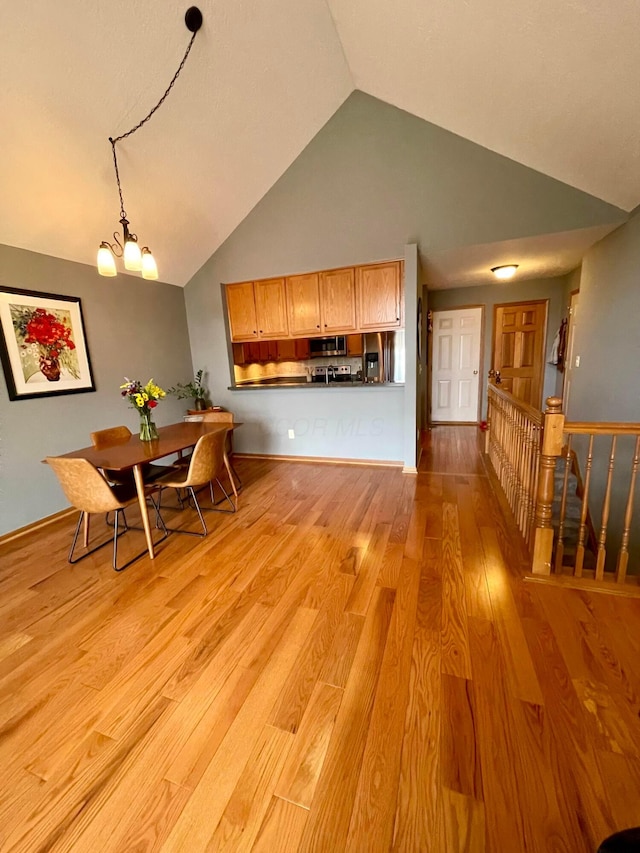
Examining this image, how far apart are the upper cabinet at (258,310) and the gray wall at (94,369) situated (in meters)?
0.71

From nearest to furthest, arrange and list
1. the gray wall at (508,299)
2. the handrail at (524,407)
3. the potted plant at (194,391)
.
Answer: the handrail at (524,407) → the potted plant at (194,391) → the gray wall at (508,299)

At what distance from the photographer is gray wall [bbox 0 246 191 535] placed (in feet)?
8.88

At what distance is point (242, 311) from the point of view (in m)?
4.25

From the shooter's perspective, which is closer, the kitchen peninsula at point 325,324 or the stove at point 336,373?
the kitchen peninsula at point 325,324

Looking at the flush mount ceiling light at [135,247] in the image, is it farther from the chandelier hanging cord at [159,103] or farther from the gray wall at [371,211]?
the gray wall at [371,211]

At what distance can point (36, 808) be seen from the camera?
1.01m

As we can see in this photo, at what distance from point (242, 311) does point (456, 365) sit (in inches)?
146

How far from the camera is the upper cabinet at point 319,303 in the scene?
356 centimetres

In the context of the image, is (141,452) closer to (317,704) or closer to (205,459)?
(205,459)

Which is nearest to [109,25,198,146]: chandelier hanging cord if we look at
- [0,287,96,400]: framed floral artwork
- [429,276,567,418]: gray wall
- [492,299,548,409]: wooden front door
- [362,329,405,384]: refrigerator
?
[0,287,96,400]: framed floral artwork

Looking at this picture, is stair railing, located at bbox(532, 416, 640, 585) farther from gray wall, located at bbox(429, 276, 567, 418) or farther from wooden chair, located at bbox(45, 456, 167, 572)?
gray wall, located at bbox(429, 276, 567, 418)

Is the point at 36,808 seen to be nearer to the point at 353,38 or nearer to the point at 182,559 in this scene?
the point at 182,559

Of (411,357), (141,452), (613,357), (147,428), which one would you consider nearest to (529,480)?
(613,357)

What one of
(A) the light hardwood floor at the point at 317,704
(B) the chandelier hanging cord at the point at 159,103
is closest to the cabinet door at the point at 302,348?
(B) the chandelier hanging cord at the point at 159,103
